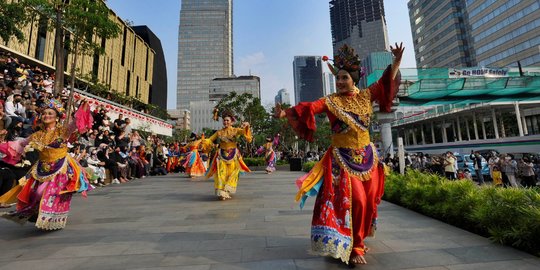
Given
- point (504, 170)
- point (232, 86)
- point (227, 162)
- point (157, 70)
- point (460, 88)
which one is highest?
point (232, 86)

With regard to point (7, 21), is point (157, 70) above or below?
above

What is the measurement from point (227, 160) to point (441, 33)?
80.4 metres

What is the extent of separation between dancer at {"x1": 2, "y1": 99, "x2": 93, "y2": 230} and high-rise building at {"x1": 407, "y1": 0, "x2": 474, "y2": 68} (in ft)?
256

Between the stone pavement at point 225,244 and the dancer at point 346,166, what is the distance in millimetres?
291

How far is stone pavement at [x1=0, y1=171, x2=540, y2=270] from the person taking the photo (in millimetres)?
2797

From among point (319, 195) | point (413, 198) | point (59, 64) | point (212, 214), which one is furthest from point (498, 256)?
point (59, 64)

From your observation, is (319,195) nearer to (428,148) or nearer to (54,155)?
(54,155)

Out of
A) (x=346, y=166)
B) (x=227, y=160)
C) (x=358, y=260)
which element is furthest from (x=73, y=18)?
(x=358, y=260)

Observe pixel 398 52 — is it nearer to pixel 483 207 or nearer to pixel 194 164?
pixel 483 207

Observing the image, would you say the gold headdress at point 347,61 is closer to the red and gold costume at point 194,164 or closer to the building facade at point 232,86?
the red and gold costume at point 194,164

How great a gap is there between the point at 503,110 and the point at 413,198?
43.3 metres

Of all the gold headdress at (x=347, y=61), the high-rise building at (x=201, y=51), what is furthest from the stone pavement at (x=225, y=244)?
the high-rise building at (x=201, y=51)

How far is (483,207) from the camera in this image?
388 cm

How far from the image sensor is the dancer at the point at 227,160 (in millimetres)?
6781
